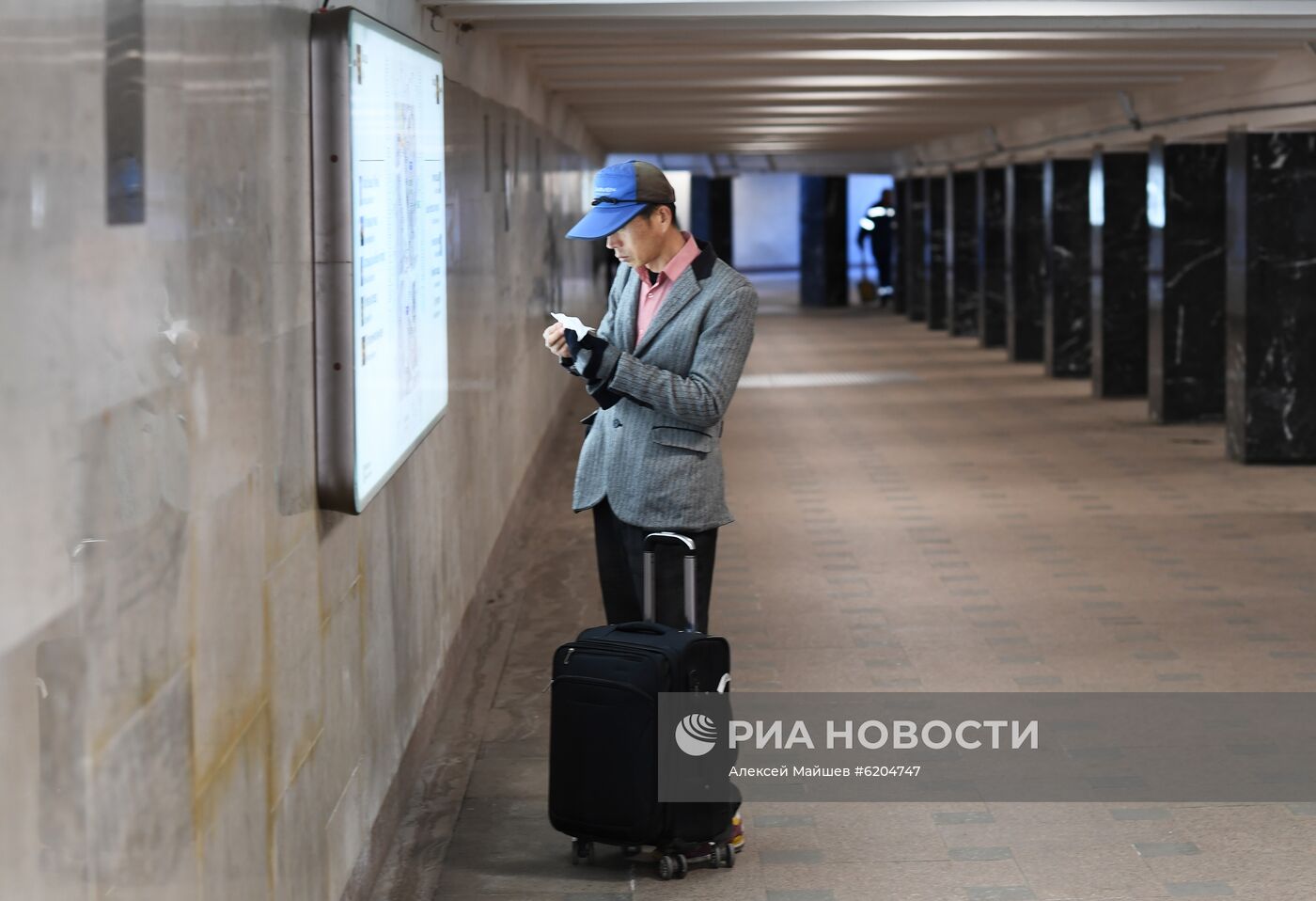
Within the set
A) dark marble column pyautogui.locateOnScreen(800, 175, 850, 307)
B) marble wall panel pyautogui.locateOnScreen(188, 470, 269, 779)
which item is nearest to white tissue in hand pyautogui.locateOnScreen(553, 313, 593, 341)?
marble wall panel pyautogui.locateOnScreen(188, 470, 269, 779)

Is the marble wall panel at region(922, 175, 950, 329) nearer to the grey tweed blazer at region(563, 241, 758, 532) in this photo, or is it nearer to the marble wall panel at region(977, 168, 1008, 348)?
the marble wall panel at region(977, 168, 1008, 348)

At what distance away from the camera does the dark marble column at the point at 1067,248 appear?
55.7ft

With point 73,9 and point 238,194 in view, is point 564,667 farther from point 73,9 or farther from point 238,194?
point 73,9

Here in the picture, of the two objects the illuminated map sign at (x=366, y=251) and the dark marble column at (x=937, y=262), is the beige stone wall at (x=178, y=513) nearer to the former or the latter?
the illuminated map sign at (x=366, y=251)

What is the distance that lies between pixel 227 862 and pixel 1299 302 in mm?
9807

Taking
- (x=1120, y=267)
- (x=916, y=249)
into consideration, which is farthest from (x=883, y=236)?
(x=1120, y=267)

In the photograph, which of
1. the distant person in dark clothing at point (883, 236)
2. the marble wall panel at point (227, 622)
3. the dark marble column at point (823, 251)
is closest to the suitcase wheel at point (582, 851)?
the marble wall panel at point (227, 622)

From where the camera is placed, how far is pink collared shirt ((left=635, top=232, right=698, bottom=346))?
4281 mm

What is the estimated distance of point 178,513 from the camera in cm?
247

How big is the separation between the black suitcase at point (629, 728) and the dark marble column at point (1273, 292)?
7.97 metres

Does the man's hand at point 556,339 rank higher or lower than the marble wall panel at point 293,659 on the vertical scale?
higher

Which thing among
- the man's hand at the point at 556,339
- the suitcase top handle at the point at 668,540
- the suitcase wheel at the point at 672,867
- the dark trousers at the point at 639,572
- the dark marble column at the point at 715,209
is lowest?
the suitcase wheel at the point at 672,867

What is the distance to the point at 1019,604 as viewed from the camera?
7.35 m

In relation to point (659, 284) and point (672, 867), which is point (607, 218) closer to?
point (659, 284)
